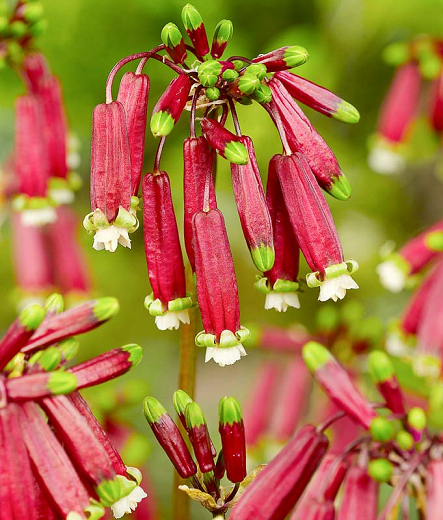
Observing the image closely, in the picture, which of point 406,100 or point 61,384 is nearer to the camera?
point 61,384

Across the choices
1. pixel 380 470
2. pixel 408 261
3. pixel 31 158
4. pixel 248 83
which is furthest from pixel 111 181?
pixel 408 261

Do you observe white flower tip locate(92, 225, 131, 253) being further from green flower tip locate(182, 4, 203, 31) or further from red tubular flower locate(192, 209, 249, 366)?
green flower tip locate(182, 4, 203, 31)

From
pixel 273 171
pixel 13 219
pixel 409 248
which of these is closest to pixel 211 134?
pixel 273 171

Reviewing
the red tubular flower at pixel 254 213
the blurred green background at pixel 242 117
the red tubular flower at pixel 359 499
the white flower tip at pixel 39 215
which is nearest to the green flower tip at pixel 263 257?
the red tubular flower at pixel 254 213

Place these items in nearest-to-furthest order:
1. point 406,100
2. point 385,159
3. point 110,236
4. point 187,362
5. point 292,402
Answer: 1. point 110,236
2. point 187,362
3. point 292,402
4. point 406,100
5. point 385,159

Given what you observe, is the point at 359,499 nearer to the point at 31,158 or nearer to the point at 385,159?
the point at 31,158

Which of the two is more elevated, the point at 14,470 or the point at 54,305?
the point at 54,305
